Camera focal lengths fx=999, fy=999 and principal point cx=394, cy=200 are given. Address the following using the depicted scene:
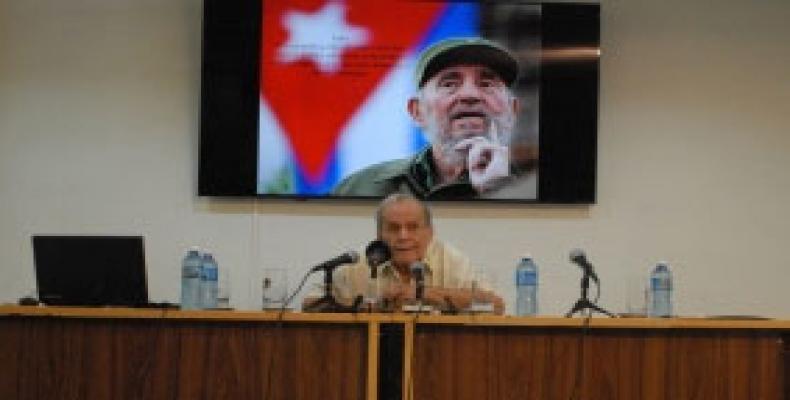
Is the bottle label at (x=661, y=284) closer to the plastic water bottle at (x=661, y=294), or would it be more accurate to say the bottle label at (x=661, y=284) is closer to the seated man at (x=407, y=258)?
the plastic water bottle at (x=661, y=294)

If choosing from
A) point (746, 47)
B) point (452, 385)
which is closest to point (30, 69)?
point (452, 385)

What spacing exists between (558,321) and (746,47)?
2.63 metres

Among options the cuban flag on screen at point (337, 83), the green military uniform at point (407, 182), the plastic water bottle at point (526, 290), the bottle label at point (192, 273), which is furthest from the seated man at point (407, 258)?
the cuban flag on screen at point (337, 83)

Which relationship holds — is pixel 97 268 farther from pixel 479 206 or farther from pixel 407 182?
pixel 479 206

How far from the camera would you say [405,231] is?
390 cm

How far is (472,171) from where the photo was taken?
4.80m

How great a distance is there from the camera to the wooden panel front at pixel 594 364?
9.57ft

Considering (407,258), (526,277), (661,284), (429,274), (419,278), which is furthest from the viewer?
(407,258)

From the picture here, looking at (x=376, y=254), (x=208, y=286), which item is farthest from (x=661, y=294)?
(x=208, y=286)

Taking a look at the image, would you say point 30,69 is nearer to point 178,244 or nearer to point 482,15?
point 178,244

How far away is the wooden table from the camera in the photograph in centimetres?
292

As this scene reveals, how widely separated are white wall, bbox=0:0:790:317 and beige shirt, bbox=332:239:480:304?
2.65ft

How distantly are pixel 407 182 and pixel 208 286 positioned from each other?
1.71 meters

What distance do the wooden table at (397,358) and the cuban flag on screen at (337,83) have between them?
1868 mm
